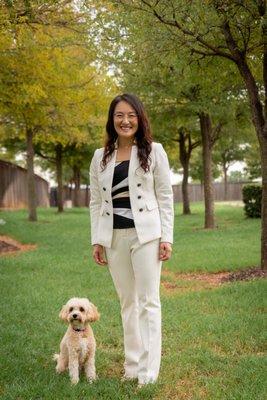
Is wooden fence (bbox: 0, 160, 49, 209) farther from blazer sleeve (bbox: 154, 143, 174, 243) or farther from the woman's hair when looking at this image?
blazer sleeve (bbox: 154, 143, 174, 243)

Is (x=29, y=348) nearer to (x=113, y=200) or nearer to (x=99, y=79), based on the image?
(x=113, y=200)

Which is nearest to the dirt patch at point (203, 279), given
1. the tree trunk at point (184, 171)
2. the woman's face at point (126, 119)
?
the woman's face at point (126, 119)

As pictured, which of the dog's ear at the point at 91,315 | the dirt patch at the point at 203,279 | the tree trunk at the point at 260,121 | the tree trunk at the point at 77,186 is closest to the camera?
the dog's ear at the point at 91,315

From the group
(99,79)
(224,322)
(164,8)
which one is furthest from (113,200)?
(99,79)

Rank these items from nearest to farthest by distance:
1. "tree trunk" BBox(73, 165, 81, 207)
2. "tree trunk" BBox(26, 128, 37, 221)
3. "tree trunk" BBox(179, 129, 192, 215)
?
1. "tree trunk" BBox(26, 128, 37, 221)
2. "tree trunk" BBox(179, 129, 192, 215)
3. "tree trunk" BBox(73, 165, 81, 207)

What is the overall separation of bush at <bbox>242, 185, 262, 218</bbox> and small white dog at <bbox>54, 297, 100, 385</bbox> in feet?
56.0

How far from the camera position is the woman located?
4.19 metres

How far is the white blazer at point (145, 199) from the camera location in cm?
417

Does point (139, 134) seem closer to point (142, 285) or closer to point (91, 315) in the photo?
point (142, 285)

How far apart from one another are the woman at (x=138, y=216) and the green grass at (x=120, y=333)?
53 centimetres

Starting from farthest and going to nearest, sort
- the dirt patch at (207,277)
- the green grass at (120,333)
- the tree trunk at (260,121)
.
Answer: the dirt patch at (207,277) → the tree trunk at (260,121) → the green grass at (120,333)

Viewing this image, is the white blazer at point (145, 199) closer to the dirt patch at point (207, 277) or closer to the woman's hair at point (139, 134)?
the woman's hair at point (139, 134)

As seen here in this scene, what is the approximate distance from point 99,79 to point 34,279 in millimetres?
9681

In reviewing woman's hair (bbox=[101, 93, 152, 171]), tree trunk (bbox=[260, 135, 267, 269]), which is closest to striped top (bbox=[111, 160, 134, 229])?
woman's hair (bbox=[101, 93, 152, 171])
